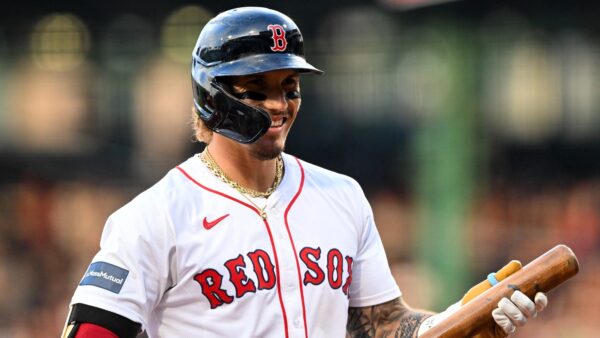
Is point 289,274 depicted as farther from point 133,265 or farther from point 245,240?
point 133,265

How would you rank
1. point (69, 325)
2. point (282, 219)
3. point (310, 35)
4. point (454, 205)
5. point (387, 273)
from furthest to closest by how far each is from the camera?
point (310, 35) → point (454, 205) → point (387, 273) → point (282, 219) → point (69, 325)

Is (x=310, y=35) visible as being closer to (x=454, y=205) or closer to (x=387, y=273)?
(x=454, y=205)

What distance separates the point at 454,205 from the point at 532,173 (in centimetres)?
84

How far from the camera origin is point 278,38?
311 cm

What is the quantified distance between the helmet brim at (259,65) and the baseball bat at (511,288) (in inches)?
30.2

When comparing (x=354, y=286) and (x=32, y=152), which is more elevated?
(x=354, y=286)

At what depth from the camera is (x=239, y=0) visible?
7.71m

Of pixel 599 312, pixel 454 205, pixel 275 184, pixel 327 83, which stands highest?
pixel 275 184

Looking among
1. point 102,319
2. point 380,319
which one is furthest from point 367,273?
point 102,319

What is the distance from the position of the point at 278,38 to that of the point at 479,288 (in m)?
0.88

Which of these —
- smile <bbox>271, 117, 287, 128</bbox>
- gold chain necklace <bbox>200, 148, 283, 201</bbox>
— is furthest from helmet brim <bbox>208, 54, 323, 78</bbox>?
gold chain necklace <bbox>200, 148, 283, 201</bbox>

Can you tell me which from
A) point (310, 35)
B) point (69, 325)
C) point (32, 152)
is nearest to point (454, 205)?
point (310, 35)

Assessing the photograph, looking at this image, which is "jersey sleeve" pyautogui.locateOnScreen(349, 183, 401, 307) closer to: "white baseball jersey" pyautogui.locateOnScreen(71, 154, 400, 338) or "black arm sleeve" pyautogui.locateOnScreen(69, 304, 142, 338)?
"white baseball jersey" pyautogui.locateOnScreen(71, 154, 400, 338)

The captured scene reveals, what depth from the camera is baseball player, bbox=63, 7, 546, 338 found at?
2902 millimetres
